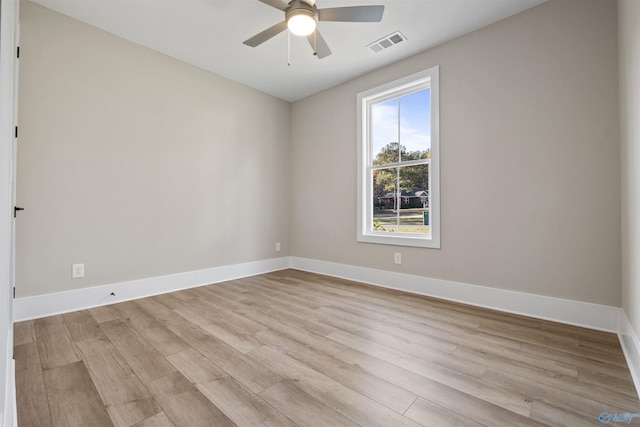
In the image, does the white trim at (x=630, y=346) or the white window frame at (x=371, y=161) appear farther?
the white window frame at (x=371, y=161)

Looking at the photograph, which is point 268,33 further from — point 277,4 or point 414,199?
point 414,199

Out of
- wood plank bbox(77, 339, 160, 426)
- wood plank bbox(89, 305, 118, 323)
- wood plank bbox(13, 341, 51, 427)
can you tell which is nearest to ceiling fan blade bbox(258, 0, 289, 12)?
wood plank bbox(77, 339, 160, 426)

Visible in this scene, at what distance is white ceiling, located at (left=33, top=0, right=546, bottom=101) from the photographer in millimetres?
2393

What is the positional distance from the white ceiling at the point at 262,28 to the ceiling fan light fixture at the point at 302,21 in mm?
434

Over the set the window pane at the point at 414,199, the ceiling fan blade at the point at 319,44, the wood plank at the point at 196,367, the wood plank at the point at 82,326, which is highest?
the ceiling fan blade at the point at 319,44

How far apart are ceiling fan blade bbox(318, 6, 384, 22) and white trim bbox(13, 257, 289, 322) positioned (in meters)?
3.01

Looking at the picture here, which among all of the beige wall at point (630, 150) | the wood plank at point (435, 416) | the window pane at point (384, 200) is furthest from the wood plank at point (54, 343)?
the beige wall at point (630, 150)

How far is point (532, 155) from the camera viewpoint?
2.41m

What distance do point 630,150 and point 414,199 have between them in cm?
173

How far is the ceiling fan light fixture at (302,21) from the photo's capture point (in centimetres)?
208

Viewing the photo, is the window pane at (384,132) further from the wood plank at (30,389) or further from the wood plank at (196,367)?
the wood plank at (30,389)

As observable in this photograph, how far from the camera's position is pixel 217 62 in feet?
10.9

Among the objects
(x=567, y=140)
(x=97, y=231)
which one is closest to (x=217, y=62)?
(x=97, y=231)

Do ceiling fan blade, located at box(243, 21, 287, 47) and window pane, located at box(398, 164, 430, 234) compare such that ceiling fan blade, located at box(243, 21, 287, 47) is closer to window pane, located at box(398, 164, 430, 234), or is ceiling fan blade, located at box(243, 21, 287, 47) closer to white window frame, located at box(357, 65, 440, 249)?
white window frame, located at box(357, 65, 440, 249)
